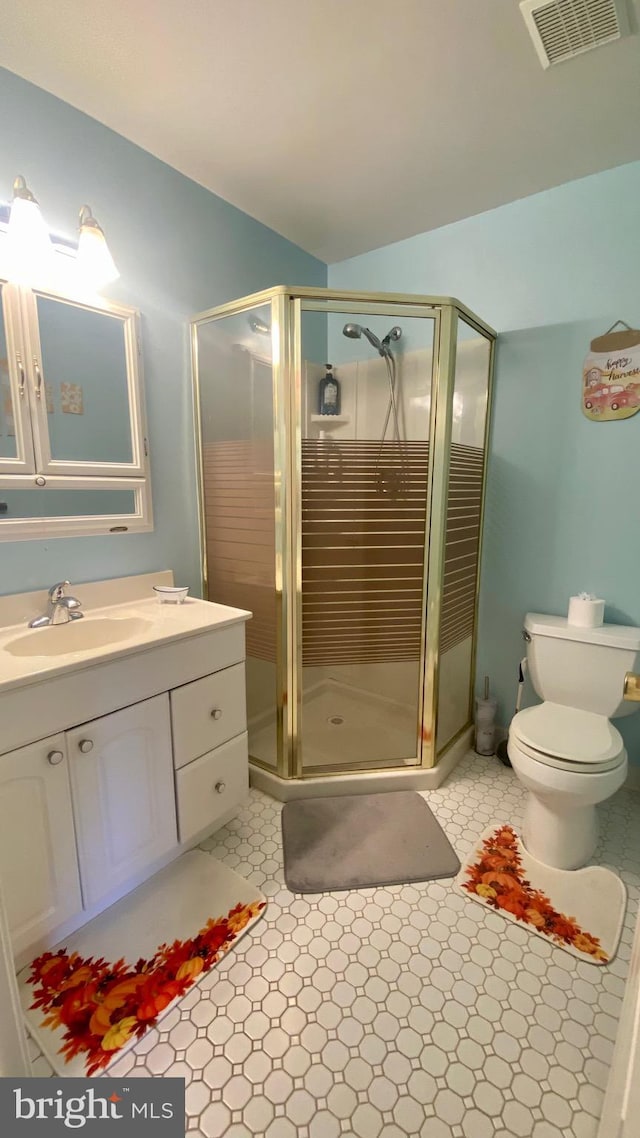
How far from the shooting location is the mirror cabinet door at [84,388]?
147 cm

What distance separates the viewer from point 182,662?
56.1 inches

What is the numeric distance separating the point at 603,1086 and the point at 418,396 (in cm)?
211

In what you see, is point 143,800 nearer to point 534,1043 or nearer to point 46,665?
point 46,665

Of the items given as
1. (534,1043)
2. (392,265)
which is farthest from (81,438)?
(534,1043)

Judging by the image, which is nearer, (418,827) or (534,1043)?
(534,1043)

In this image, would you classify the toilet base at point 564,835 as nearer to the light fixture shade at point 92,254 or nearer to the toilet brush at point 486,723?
the toilet brush at point 486,723

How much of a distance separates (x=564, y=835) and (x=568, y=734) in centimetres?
33

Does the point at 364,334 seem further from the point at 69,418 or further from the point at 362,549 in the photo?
the point at 69,418

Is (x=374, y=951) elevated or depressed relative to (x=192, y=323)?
depressed

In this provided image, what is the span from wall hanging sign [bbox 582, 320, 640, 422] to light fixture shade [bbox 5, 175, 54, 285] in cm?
197

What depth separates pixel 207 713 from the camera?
1.53 meters

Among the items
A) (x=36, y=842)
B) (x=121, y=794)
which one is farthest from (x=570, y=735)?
(x=36, y=842)

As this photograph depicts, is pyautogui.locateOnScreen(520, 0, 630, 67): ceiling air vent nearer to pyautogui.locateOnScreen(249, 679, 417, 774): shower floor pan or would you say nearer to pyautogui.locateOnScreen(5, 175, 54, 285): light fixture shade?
pyautogui.locateOnScreen(5, 175, 54, 285): light fixture shade

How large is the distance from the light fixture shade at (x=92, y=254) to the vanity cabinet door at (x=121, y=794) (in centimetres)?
137
